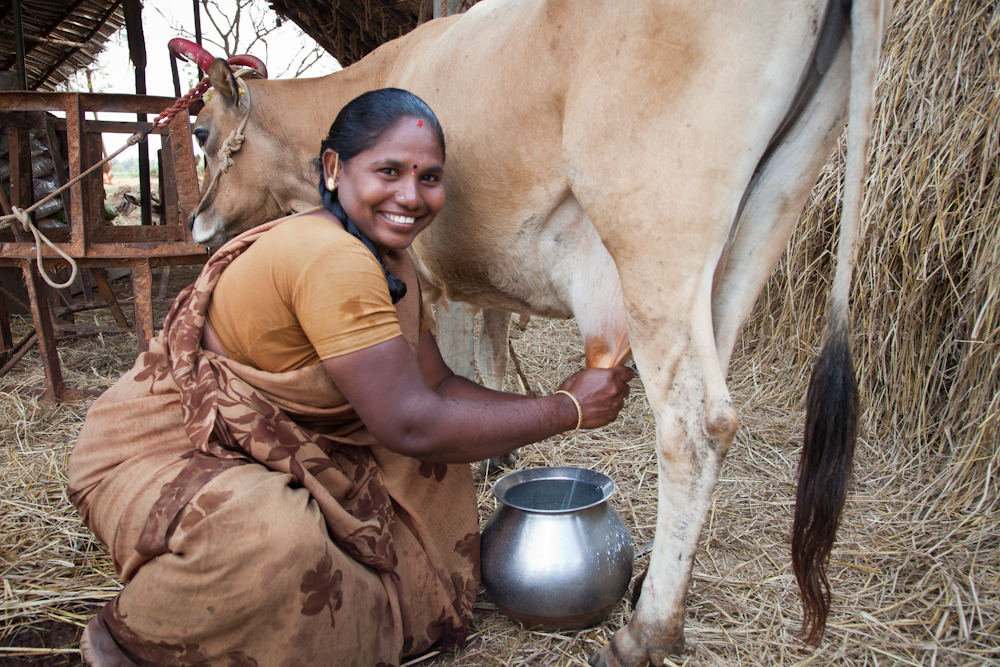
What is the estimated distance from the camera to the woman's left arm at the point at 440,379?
1.99 meters

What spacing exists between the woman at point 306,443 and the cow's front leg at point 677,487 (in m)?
0.20

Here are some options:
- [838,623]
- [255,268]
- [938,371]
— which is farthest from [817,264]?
[255,268]

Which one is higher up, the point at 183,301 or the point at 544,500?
the point at 183,301

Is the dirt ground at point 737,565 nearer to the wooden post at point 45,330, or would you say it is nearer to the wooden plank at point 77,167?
the wooden post at point 45,330

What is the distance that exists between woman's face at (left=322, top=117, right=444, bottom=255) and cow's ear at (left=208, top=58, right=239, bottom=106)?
4.12 feet

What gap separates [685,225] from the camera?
1.43 m

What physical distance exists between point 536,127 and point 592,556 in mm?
1107

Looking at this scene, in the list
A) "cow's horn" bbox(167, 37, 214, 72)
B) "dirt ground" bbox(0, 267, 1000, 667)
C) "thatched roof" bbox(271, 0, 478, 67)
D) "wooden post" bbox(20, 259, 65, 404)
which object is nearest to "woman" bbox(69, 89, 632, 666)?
"dirt ground" bbox(0, 267, 1000, 667)

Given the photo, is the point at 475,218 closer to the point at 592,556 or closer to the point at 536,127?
the point at 536,127

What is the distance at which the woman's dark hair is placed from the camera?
1.60 metres

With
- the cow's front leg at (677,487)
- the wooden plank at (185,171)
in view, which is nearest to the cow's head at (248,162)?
the wooden plank at (185,171)

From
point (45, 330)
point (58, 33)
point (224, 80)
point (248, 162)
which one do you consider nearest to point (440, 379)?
point (248, 162)

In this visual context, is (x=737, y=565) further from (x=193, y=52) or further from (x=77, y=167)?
(x=77, y=167)

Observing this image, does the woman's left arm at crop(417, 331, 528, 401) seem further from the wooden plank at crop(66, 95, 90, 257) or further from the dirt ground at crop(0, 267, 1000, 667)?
the wooden plank at crop(66, 95, 90, 257)
